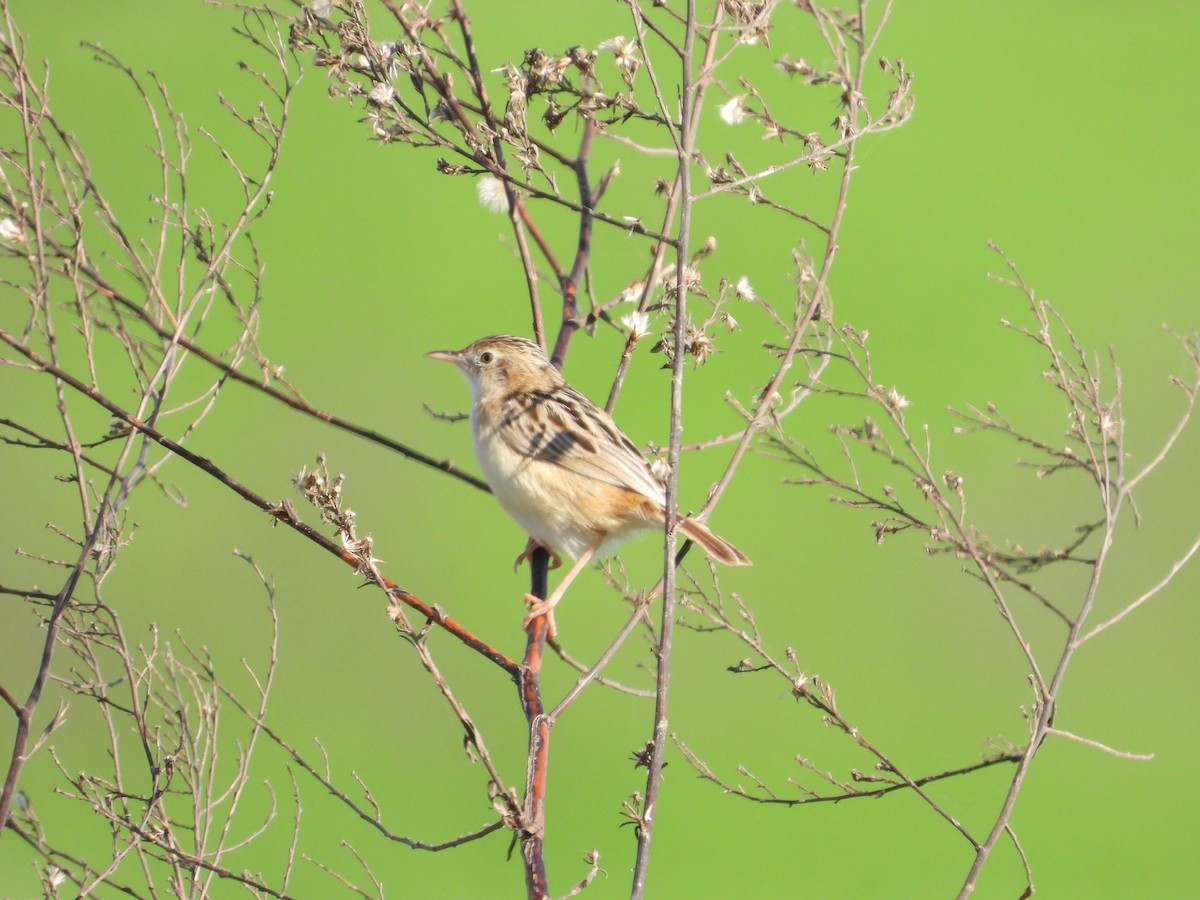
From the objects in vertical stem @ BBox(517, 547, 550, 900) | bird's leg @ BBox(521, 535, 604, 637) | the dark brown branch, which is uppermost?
bird's leg @ BBox(521, 535, 604, 637)

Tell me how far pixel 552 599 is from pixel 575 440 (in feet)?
2.73

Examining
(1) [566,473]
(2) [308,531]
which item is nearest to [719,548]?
(1) [566,473]

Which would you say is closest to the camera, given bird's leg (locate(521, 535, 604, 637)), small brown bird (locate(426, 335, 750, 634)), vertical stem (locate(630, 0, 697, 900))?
vertical stem (locate(630, 0, 697, 900))

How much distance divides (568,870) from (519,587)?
302 centimetres

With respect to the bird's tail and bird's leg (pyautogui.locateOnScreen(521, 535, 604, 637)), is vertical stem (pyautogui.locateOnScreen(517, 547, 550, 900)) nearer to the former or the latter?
bird's leg (pyautogui.locateOnScreen(521, 535, 604, 637))

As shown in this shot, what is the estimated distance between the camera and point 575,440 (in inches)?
172

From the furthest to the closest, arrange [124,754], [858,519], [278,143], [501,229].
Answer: [501,229] → [858,519] → [124,754] → [278,143]

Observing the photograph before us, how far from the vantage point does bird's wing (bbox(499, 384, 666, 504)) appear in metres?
4.32

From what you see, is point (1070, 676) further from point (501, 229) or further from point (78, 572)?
point (78, 572)

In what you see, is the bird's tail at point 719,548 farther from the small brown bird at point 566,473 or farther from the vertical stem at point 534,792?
the vertical stem at point 534,792

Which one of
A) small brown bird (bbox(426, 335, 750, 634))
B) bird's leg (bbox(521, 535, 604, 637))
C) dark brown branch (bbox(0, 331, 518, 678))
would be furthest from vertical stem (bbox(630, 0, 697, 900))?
small brown bird (bbox(426, 335, 750, 634))

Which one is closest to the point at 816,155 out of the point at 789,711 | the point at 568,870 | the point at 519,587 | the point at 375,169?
the point at 568,870

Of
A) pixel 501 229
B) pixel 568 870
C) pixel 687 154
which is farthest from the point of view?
pixel 501 229

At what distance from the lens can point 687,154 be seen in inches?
85.5
